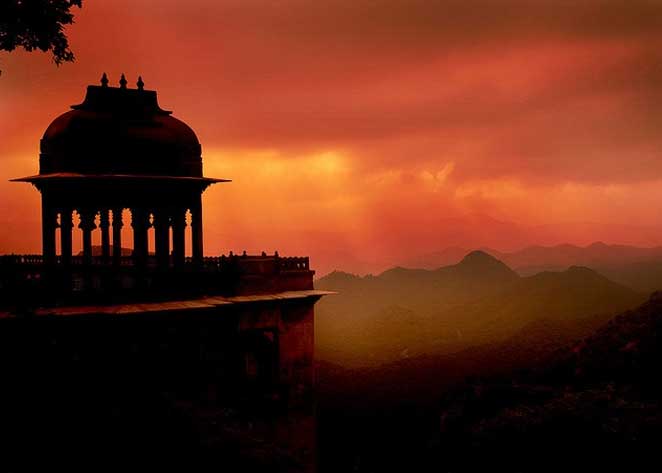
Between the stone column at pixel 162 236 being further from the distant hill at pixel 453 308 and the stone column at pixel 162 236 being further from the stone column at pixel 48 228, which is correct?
the distant hill at pixel 453 308

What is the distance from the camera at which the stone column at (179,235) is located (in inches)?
973

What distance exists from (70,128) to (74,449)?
37.6ft

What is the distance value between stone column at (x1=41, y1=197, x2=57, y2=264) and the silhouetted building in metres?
0.05

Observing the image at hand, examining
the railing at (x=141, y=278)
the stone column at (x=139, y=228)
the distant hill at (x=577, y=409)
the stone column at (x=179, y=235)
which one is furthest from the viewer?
the stone column at (x=179, y=235)

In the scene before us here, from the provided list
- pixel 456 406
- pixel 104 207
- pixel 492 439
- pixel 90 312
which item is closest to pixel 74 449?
pixel 90 312

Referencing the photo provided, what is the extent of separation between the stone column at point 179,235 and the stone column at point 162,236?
24 centimetres

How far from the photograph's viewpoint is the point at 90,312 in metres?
20.0

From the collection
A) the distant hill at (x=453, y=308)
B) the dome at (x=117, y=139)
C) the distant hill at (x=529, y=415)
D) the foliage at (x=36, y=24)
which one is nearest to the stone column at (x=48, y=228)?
the dome at (x=117, y=139)

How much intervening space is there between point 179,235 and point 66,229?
3.70 meters

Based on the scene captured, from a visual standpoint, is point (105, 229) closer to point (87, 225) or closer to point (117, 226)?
point (117, 226)

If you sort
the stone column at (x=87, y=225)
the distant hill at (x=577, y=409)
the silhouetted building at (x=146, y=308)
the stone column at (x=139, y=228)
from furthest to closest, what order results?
the stone column at (x=87, y=225), the stone column at (x=139, y=228), the distant hill at (x=577, y=409), the silhouetted building at (x=146, y=308)

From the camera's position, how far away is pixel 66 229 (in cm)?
2359

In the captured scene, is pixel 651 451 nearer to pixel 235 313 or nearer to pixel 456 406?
pixel 456 406

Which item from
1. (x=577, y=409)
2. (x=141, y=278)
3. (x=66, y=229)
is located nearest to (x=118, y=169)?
(x=66, y=229)
